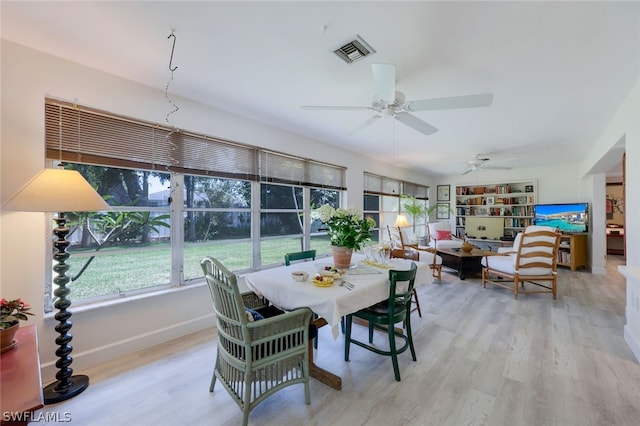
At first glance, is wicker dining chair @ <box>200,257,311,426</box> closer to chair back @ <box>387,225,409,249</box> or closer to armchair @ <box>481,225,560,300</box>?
chair back @ <box>387,225,409,249</box>

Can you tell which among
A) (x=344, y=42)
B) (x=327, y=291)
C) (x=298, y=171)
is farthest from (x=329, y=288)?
(x=298, y=171)

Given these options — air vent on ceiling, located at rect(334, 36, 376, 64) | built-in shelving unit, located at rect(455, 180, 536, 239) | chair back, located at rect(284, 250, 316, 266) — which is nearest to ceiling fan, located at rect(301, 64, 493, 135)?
air vent on ceiling, located at rect(334, 36, 376, 64)

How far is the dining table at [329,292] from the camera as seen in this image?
167 centimetres

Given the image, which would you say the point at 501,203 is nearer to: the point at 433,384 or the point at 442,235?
the point at 442,235

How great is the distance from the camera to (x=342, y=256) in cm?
233

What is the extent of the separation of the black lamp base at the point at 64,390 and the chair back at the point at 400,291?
7.58 ft

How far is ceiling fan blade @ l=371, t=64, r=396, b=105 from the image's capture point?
1.72 meters

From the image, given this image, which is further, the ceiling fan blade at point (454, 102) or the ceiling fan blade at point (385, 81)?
the ceiling fan blade at point (454, 102)

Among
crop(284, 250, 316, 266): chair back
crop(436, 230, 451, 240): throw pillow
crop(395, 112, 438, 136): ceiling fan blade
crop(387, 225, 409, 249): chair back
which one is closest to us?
crop(395, 112, 438, 136): ceiling fan blade

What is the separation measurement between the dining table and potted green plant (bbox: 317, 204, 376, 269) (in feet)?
0.47

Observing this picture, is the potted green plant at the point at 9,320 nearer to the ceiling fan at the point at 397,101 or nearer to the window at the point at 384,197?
the ceiling fan at the point at 397,101

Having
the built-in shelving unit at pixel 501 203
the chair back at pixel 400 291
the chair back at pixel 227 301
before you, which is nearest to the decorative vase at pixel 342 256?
the chair back at pixel 400 291

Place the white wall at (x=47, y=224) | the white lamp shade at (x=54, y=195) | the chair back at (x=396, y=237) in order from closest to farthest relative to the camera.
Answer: the white lamp shade at (x=54, y=195)
the white wall at (x=47, y=224)
the chair back at (x=396, y=237)

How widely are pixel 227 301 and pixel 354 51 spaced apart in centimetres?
187
